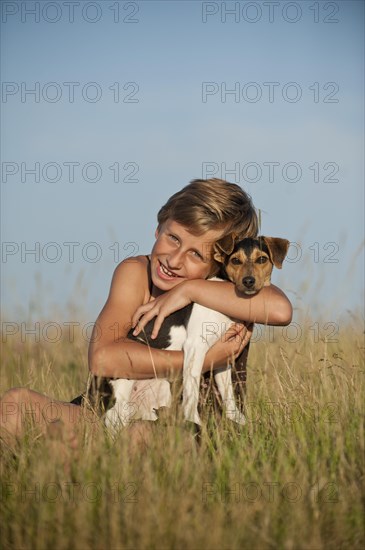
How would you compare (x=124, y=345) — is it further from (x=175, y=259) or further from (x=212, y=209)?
(x=212, y=209)

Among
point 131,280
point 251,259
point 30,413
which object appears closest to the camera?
point 30,413

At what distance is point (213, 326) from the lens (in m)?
4.54

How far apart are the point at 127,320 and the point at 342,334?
3.06m

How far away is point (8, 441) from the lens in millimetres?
3887

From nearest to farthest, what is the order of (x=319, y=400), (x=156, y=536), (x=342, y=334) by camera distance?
(x=156, y=536)
(x=319, y=400)
(x=342, y=334)

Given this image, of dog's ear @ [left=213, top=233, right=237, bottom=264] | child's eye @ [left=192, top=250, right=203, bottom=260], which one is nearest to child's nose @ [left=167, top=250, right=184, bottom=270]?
child's eye @ [left=192, top=250, right=203, bottom=260]

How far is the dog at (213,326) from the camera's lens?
439 centimetres

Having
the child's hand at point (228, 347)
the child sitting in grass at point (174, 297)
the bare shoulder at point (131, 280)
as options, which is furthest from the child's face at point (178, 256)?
the child's hand at point (228, 347)

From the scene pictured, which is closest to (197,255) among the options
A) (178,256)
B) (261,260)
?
(178,256)

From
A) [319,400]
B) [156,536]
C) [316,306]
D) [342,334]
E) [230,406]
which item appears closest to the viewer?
[156,536]

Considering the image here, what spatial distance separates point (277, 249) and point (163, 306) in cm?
92

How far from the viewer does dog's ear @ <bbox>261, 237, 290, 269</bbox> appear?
4.79 metres

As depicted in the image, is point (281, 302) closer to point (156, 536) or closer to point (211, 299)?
point (211, 299)

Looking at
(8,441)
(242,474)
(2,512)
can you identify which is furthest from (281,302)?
(2,512)
